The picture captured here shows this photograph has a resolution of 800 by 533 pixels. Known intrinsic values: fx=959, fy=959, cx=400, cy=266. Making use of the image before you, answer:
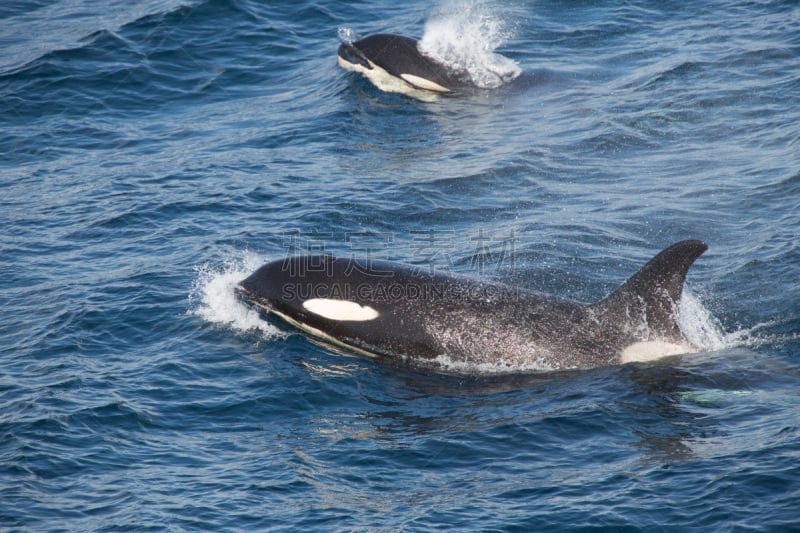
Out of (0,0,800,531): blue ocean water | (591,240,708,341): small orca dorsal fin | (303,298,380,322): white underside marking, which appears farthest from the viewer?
(303,298,380,322): white underside marking

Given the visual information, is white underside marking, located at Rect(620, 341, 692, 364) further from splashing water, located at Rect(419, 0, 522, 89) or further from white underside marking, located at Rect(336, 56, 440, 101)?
splashing water, located at Rect(419, 0, 522, 89)

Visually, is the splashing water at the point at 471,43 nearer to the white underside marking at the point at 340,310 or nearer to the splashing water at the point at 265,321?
the splashing water at the point at 265,321

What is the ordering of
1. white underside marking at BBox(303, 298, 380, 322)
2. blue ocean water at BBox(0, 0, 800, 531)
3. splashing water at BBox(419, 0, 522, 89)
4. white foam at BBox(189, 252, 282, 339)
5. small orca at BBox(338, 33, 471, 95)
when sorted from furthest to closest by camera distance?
1. splashing water at BBox(419, 0, 522, 89)
2. small orca at BBox(338, 33, 471, 95)
3. white foam at BBox(189, 252, 282, 339)
4. white underside marking at BBox(303, 298, 380, 322)
5. blue ocean water at BBox(0, 0, 800, 531)

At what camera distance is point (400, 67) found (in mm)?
24094

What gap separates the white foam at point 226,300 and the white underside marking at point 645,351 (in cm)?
469

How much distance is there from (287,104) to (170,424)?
14.3m

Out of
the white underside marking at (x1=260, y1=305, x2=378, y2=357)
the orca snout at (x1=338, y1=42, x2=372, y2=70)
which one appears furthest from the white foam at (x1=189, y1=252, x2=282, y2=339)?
the orca snout at (x1=338, y1=42, x2=372, y2=70)

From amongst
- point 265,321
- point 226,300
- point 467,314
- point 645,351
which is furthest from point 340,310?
point 645,351

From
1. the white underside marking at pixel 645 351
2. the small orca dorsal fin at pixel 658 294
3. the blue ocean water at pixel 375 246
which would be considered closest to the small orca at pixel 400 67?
the blue ocean water at pixel 375 246

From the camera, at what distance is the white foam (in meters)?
13.5

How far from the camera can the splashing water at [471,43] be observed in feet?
81.2

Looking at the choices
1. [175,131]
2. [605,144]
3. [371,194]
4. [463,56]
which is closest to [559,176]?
[605,144]

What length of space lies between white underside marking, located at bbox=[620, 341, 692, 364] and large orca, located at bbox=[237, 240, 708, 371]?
1 cm

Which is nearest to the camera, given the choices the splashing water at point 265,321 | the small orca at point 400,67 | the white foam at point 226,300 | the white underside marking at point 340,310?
the splashing water at point 265,321
